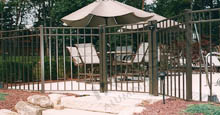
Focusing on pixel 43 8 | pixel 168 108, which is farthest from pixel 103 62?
pixel 43 8

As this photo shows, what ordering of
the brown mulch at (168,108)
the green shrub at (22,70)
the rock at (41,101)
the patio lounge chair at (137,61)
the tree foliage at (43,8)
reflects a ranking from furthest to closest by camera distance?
1. the tree foliage at (43,8)
2. the green shrub at (22,70)
3. the patio lounge chair at (137,61)
4. the rock at (41,101)
5. the brown mulch at (168,108)

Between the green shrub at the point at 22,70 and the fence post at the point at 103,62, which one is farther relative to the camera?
the green shrub at the point at 22,70

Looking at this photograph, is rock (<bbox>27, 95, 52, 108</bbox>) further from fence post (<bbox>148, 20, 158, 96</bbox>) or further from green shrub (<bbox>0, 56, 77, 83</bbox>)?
fence post (<bbox>148, 20, 158, 96</bbox>)

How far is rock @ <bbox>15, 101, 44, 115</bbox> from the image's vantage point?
16.4ft

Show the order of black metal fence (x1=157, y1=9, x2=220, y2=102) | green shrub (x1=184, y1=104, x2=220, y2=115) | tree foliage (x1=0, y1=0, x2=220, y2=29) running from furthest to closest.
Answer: tree foliage (x1=0, y1=0, x2=220, y2=29) < black metal fence (x1=157, y1=9, x2=220, y2=102) < green shrub (x1=184, y1=104, x2=220, y2=115)

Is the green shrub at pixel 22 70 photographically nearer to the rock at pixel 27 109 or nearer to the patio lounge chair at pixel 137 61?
the rock at pixel 27 109

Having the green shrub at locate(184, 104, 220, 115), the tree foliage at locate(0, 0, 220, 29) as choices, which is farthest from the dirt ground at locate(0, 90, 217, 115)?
the tree foliage at locate(0, 0, 220, 29)

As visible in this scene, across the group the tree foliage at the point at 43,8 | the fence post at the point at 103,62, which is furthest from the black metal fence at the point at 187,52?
the tree foliage at the point at 43,8

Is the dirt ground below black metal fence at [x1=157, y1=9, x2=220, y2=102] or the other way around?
below

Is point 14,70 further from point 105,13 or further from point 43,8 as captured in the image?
point 43,8

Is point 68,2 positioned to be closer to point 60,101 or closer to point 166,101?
point 60,101

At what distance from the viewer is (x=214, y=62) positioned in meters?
9.29

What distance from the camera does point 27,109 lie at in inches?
198

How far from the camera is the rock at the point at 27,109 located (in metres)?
5.00
